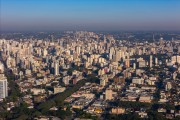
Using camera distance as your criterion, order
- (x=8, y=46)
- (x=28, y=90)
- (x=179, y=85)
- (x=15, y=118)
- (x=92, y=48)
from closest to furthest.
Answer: (x=15, y=118), (x=28, y=90), (x=179, y=85), (x=8, y=46), (x=92, y=48)

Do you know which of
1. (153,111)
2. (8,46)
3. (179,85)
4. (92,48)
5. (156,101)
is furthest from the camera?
(92,48)

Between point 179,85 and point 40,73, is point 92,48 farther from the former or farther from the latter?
point 179,85

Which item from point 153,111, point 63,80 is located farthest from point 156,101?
point 63,80

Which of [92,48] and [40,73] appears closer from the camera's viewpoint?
[40,73]

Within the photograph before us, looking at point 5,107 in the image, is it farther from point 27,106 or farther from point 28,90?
point 28,90

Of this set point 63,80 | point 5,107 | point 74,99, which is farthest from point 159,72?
point 5,107

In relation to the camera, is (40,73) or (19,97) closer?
(19,97)

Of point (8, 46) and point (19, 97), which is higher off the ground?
point (8, 46)

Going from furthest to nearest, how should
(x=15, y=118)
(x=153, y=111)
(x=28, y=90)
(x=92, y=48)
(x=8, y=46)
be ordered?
(x=92, y=48), (x=8, y=46), (x=28, y=90), (x=153, y=111), (x=15, y=118)

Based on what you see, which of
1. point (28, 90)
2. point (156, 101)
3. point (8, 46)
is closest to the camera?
point (156, 101)
